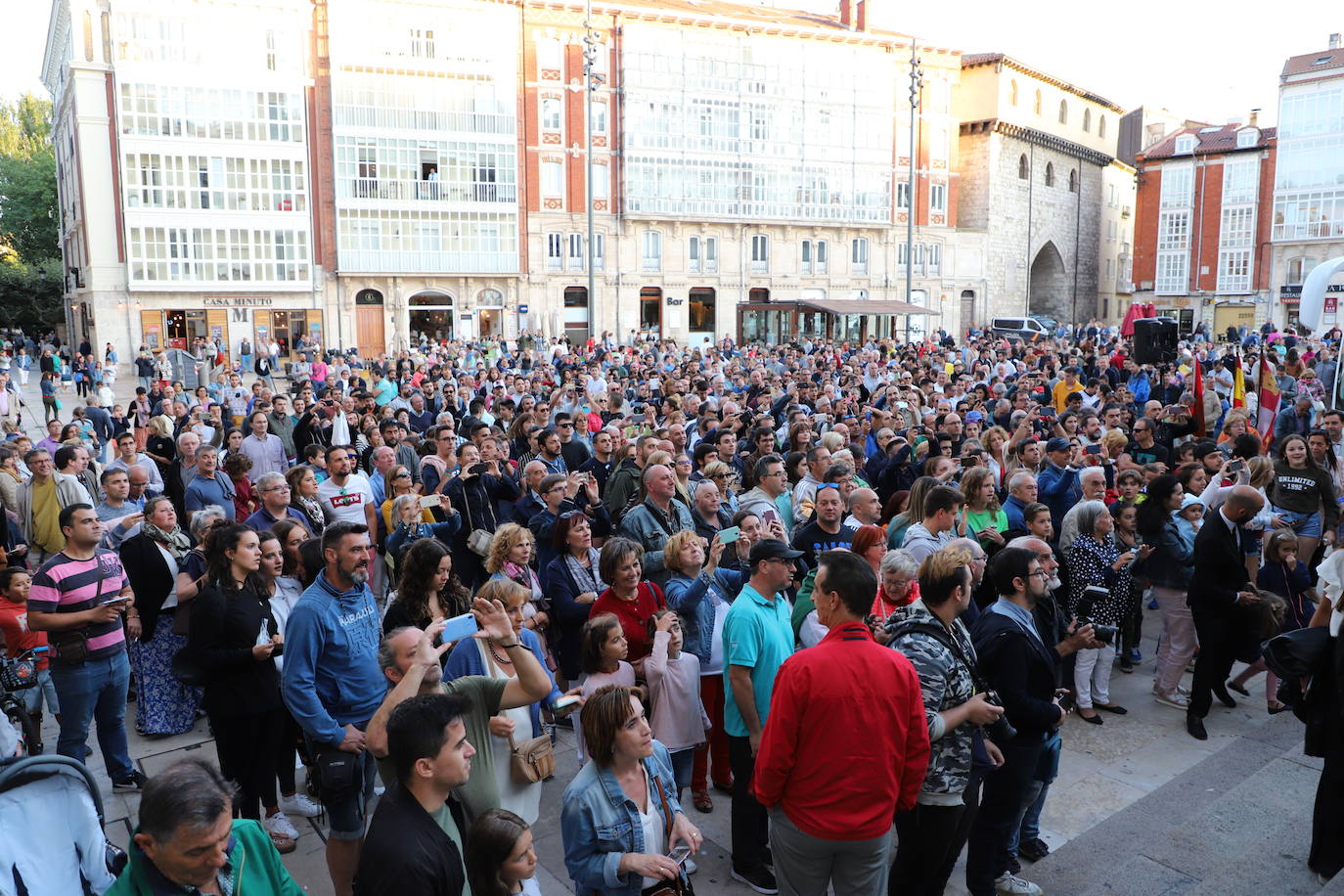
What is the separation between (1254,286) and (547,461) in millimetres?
54997

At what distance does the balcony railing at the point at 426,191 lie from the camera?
39.2 m

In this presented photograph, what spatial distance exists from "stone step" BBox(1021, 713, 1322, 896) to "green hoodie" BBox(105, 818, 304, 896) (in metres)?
3.64

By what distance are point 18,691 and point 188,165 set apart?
3652 centimetres

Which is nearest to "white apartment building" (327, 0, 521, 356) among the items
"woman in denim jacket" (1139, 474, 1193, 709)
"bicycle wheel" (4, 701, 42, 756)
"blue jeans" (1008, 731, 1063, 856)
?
"bicycle wheel" (4, 701, 42, 756)

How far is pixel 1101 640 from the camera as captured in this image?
4.84 m

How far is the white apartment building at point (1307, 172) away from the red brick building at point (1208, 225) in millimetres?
1074

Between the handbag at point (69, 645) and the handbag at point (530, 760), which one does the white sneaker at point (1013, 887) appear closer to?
the handbag at point (530, 760)

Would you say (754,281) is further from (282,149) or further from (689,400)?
(689,400)

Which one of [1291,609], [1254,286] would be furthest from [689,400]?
[1254,286]

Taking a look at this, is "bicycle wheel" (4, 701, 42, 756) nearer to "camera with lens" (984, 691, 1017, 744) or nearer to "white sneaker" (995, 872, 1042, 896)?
"camera with lens" (984, 691, 1017, 744)

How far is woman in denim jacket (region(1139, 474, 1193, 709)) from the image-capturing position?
21.9 feet

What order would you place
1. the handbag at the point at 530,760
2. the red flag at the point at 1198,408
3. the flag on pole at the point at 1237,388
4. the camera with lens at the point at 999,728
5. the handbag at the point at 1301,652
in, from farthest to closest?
the flag on pole at the point at 1237,388, the red flag at the point at 1198,408, the handbag at the point at 1301,652, the camera with lens at the point at 999,728, the handbag at the point at 530,760

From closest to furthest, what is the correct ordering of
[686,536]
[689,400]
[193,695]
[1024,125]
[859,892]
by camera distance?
[859,892], [686,536], [193,695], [689,400], [1024,125]

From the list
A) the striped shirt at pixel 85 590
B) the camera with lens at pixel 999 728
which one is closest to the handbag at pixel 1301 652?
the camera with lens at pixel 999 728
